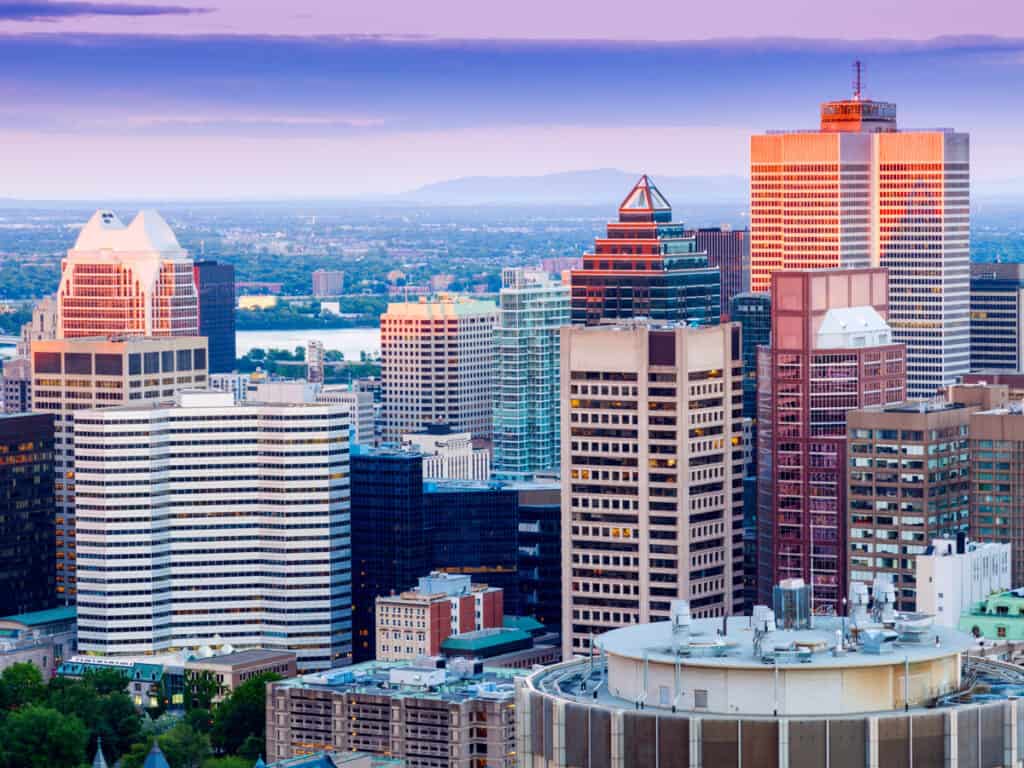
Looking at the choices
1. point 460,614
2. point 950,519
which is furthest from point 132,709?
point 950,519

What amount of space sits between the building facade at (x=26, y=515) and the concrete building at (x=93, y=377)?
1578mm

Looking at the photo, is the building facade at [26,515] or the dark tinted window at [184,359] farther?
the dark tinted window at [184,359]

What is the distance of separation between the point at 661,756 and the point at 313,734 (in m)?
98.6

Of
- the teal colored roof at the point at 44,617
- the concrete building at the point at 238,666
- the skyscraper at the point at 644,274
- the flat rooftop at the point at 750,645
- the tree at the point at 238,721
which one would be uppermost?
the skyscraper at the point at 644,274

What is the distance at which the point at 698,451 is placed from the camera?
142 m

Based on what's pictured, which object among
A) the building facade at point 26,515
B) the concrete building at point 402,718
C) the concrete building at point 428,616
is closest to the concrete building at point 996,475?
the concrete building at point 402,718

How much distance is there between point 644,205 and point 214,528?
37.3m

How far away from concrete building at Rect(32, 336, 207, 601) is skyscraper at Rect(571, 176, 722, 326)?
2943 centimetres

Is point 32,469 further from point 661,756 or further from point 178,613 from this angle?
point 661,756

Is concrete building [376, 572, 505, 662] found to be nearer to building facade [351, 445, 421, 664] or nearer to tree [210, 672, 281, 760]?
building facade [351, 445, 421, 664]

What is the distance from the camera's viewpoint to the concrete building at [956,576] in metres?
118

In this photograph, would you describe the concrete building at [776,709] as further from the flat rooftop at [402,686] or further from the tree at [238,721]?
the tree at [238,721]

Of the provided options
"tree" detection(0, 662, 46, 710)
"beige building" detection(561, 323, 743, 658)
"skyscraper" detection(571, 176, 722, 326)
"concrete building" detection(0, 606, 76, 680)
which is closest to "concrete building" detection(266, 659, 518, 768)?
"beige building" detection(561, 323, 743, 658)

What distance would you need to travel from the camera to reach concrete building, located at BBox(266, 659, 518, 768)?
12288 cm
